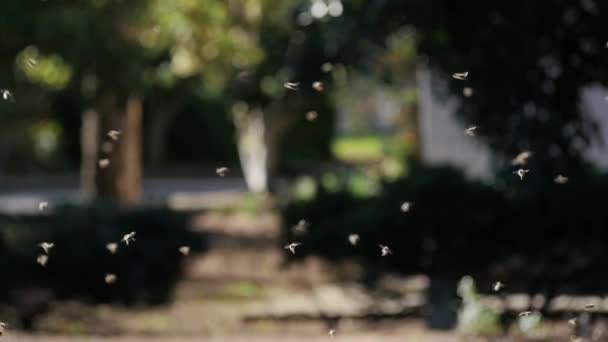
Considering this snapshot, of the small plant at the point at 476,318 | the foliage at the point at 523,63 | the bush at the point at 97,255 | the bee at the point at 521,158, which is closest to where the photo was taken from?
the bee at the point at 521,158

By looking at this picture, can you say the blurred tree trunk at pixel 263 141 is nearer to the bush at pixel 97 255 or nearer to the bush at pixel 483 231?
the bush at pixel 97 255

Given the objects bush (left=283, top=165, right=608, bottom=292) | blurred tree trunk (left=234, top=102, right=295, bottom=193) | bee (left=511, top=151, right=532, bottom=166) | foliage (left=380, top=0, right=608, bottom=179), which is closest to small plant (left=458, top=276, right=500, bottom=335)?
bush (left=283, top=165, right=608, bottom=292)

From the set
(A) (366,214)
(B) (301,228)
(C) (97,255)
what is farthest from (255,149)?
(B) (301,228)

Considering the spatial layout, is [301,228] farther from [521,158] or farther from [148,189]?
[148,189]

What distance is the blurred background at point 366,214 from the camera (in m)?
6.62

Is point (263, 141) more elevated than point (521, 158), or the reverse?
point (263, 141)

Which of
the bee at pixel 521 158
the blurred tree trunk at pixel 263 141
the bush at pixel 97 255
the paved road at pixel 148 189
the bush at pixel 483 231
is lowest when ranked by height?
the bee at pixel 521 158

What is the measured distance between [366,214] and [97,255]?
2.48 metres

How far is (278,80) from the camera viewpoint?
6.99 meters

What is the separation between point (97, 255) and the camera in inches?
340

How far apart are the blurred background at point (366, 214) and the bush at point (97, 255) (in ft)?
0.06

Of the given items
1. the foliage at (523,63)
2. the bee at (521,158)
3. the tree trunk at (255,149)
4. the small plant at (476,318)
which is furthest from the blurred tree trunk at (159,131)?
the bee at (521,158)

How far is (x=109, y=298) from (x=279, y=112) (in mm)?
8822

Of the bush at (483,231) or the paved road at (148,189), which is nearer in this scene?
the bush at (483,231)
